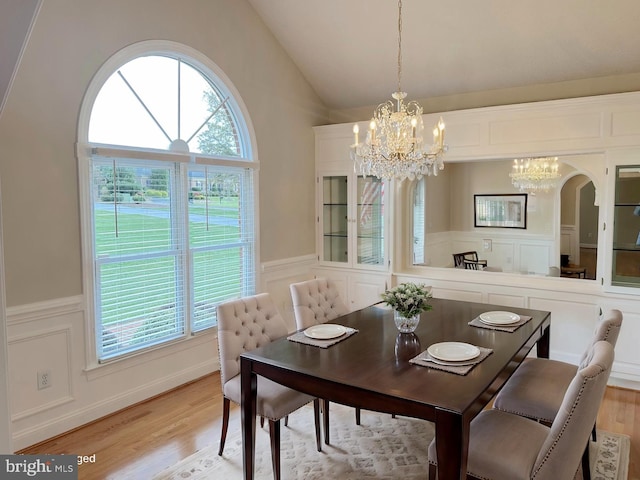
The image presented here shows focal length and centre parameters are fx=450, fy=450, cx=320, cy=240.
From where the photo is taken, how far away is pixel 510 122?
4.16 metres

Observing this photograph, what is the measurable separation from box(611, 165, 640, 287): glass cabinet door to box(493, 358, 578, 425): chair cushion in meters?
1.47

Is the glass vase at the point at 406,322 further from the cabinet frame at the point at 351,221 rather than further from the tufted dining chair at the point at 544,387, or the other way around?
the cabinet frame at the point at 351,221

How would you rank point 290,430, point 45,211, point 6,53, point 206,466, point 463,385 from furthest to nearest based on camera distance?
point 290,430 < point 45,211 < point 206,466 < point 463,385 < point 6,53

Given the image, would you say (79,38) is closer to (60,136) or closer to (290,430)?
(60,136)

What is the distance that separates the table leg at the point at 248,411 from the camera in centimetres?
242

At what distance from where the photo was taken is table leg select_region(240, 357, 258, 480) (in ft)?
7.93

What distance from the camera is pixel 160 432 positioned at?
3154 millimetres

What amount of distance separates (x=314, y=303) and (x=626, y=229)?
8.84 feet

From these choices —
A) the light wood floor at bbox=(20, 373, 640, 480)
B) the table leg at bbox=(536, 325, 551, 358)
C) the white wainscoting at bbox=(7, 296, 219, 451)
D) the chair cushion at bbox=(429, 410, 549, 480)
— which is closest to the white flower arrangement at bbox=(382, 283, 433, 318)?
the chair cushion at bbox=(429, 410, 549, 480)

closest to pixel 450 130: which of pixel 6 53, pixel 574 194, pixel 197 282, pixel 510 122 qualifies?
pixel 510 122

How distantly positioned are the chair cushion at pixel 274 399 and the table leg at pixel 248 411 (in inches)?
3.1

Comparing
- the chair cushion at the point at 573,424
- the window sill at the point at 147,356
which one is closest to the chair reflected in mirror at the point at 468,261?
the window sill at the point at 147,356

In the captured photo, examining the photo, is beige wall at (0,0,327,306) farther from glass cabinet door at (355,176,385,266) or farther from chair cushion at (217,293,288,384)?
glass cabinet door at (355,176,385,266)

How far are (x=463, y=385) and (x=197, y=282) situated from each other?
273cm
